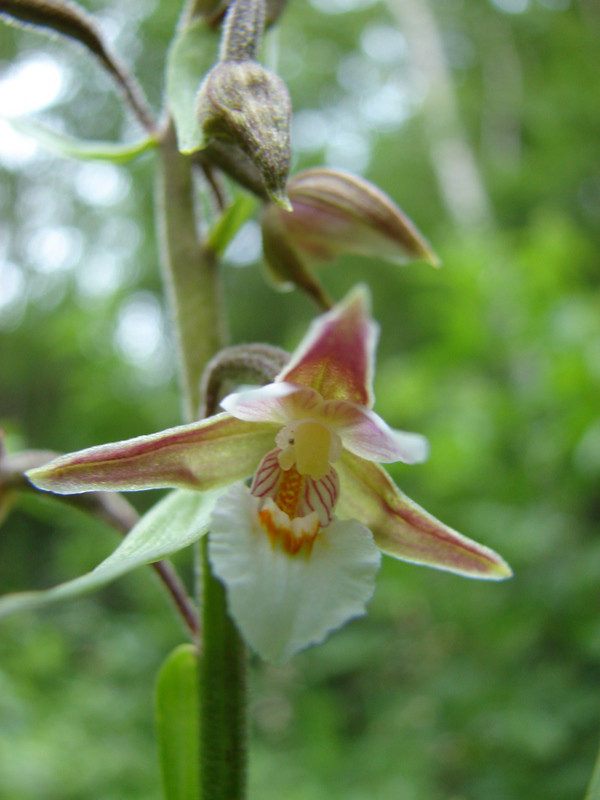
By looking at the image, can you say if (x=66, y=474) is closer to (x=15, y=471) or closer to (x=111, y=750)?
(x=15, y=471)

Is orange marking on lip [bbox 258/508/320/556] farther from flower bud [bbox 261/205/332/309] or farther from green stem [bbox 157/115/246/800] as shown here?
flower bud [bbox 261/205/332/309]

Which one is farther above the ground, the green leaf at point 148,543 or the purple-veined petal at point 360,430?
the purple-veined petal at point 360,430

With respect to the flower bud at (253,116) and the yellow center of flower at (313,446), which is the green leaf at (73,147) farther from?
the yellow center of flower at (313,446)

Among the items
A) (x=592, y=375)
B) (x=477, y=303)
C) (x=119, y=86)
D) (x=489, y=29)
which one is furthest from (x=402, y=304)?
(x=119, y=86)

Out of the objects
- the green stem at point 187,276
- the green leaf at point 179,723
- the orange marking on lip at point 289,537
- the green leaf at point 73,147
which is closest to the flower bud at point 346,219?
the green stem at point 187,276

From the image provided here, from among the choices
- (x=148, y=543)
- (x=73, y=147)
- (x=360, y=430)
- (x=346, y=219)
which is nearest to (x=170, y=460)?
(x=148, y=543)
